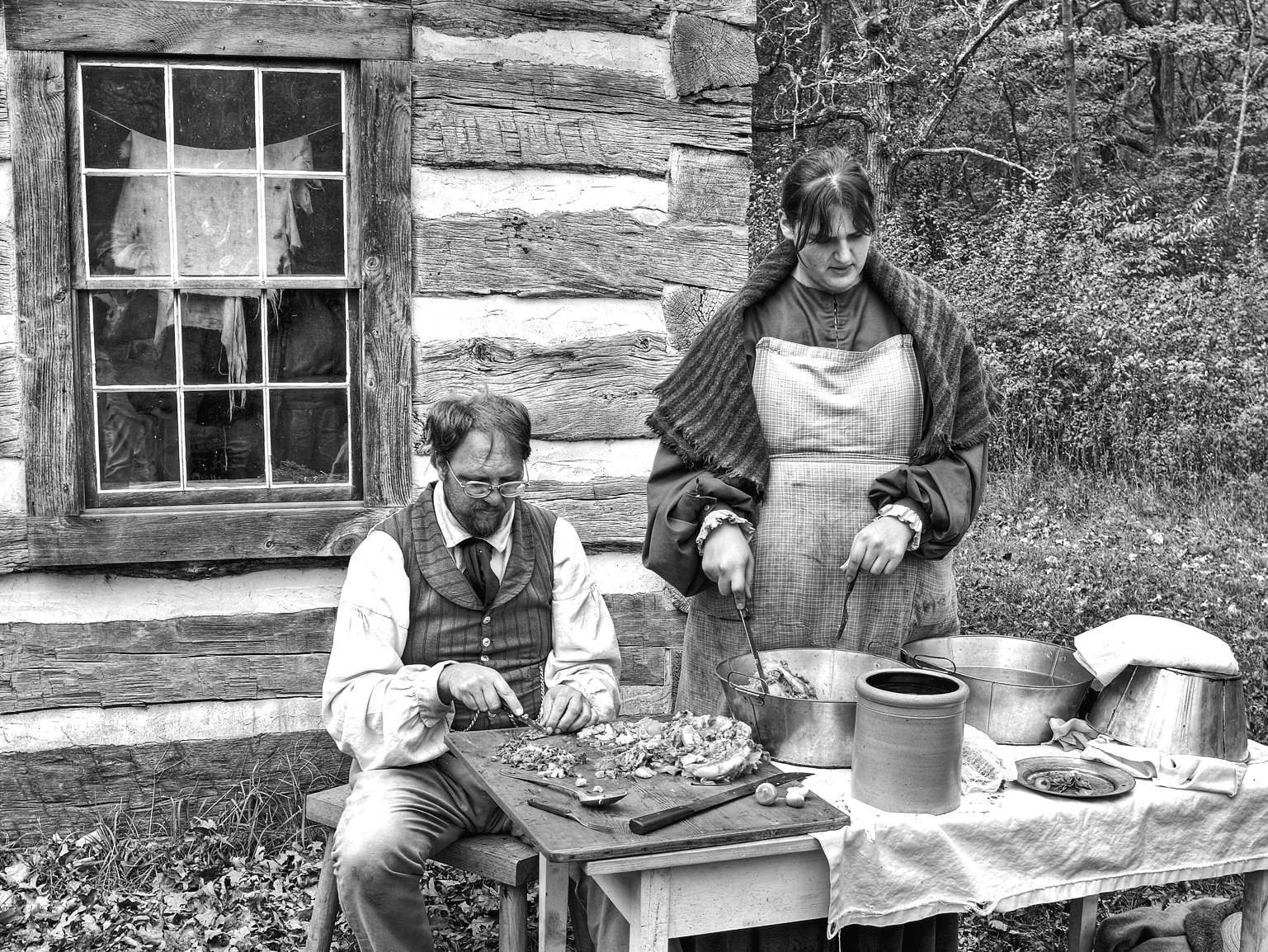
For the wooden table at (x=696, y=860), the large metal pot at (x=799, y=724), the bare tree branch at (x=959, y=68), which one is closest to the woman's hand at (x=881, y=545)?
the large metal pot at (x=799, y=724)

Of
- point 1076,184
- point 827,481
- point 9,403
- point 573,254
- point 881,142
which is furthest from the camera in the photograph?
point 1076,184

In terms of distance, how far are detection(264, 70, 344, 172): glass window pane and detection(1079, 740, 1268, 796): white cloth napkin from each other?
2793 mm

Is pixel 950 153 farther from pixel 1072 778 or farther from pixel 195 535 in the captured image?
pixel 1072 778

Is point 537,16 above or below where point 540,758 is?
above

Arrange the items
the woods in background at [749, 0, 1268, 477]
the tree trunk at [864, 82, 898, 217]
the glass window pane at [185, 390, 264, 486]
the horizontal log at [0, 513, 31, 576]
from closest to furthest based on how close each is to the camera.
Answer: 1. the horizontal log at [0, 513, 31, 576]
2. the glass window pane at [185, 390, 264, 486]
3. the woods in background at [749, 0, 1268, 477]
4. the tree trunk at [864, 82, 898, 217]

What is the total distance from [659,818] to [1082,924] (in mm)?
1632

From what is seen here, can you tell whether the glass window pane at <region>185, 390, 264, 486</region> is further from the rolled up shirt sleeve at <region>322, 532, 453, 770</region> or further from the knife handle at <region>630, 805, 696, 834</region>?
the knife handle at <region>630, 805, 696, 834</region>

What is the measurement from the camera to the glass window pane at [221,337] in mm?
3924

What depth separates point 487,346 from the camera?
4.03 m

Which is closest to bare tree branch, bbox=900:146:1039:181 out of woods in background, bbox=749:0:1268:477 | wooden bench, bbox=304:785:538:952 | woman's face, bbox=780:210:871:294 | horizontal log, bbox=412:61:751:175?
woods in background, bbox=749:0:1268:477

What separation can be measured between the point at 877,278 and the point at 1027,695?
3.39 ft

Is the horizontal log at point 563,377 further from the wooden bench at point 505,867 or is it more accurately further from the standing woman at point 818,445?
the wooden bench at point 505,867

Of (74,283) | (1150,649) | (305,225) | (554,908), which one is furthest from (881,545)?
(74,283)

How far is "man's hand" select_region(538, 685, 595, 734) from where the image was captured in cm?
291
